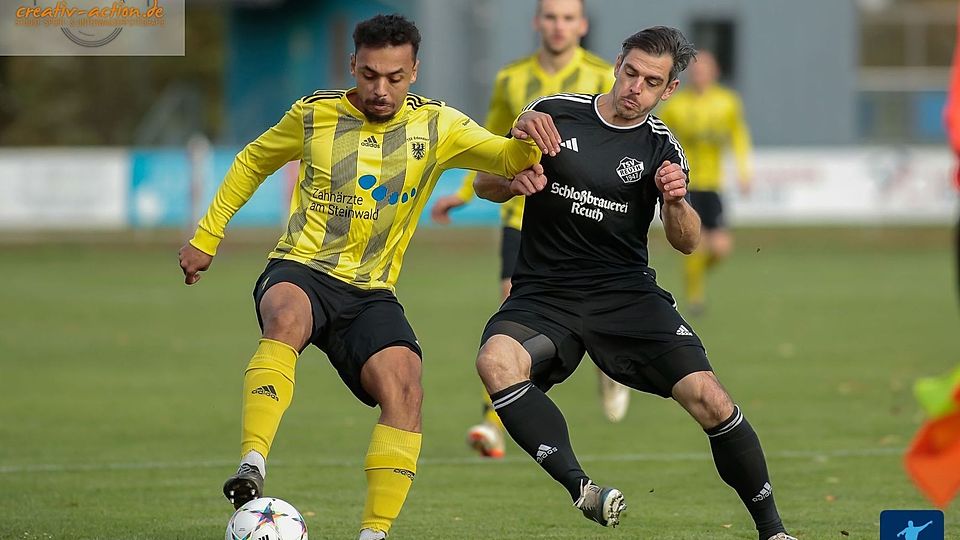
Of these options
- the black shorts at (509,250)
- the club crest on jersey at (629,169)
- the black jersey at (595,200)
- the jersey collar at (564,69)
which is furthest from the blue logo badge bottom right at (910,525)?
the jersey collar at (564,69)

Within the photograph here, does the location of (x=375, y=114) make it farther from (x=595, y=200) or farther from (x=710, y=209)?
(x=710, y=209)

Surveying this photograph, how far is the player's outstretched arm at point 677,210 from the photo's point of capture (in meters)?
5.99

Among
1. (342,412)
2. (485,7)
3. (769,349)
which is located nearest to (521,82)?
(342,412)

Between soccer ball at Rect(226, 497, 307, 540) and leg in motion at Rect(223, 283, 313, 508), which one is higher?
leg in motion at Rect(223, 283, 313, 508)

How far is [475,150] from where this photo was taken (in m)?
6.45

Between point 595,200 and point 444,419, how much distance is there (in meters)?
4.02

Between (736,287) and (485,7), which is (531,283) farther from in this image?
(485,7)

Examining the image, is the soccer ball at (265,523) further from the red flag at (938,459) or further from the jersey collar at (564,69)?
the jersey collar at (564,69)

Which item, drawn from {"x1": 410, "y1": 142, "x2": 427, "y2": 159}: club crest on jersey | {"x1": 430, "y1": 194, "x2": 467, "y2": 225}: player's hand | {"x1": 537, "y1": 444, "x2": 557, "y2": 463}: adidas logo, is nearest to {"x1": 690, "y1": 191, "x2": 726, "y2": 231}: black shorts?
{"x1": 430, "y1": 194, "x2": 467, "y2": 225}: player's hand

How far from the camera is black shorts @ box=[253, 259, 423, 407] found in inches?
244

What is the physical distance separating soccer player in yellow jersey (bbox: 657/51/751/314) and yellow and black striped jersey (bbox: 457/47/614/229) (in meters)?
7.22

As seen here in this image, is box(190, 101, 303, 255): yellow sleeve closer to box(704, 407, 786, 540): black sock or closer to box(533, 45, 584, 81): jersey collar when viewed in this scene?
box(704, 407, 786, 540): black sock

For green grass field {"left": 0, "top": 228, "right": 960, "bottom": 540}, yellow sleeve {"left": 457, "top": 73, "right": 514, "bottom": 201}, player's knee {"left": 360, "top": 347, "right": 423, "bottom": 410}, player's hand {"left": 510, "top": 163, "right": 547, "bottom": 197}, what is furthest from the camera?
yellow sleeve {"left": 457, "top": 73, "right": 514, "bottom": 201}

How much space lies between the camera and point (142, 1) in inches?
473
